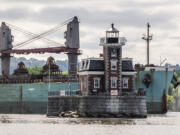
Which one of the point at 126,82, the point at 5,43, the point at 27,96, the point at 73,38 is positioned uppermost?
the point at 5,43

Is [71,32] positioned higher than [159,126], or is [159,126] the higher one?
[71,32]

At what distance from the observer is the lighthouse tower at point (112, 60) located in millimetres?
100062

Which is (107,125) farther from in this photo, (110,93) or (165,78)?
(165,78)

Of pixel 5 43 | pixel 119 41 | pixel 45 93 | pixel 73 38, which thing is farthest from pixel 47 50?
pixel 119 41

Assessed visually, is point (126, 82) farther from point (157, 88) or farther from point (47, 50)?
point (47, 50)

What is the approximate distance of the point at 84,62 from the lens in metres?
103

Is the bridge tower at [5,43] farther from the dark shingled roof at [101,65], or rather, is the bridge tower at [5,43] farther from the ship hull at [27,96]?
the dark shingled roof at [101,65]

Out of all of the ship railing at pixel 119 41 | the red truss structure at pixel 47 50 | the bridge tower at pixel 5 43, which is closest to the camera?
the ship railing at pixel 119 41

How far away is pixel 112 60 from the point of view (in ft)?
330

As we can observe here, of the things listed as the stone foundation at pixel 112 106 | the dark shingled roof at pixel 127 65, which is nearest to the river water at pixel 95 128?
the stone foundation at pixel 112 106

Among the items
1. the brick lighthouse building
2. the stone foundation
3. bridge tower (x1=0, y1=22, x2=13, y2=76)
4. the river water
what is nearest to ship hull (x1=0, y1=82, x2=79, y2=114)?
bridge tower (x1=0, y1=22, x2=13, y2=76)

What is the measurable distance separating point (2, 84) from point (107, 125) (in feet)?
210

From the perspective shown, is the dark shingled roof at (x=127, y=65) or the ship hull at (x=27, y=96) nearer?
the dark shingled roof at (x=127, y=65)

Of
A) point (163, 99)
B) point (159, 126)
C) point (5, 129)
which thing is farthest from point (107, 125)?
point (163, 99)
